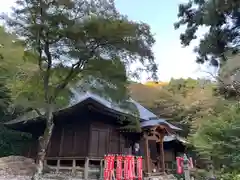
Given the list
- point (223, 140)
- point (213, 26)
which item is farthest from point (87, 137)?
point (213, 26)

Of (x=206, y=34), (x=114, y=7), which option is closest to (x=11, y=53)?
(x=114, y=7)

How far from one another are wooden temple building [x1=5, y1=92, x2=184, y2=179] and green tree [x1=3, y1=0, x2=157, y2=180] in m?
3.10

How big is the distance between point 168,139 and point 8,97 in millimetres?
12155

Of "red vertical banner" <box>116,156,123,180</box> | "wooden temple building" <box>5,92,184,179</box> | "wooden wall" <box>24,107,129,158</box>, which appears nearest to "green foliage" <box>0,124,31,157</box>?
"wooden temple building" <box>5,92,184,179</box>

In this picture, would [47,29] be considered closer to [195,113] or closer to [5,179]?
[5,179]

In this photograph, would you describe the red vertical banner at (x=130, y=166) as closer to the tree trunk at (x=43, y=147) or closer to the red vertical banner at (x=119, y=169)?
the red vertical banner at (x=119, y=169)

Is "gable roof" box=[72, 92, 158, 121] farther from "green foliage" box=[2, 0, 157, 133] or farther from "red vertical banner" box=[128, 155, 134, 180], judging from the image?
"green foliage" box=[2, 0, 157, 133]

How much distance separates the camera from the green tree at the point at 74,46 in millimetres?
8273

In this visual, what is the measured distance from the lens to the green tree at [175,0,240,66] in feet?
24.2

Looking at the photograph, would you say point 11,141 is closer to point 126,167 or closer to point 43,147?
point 126,167

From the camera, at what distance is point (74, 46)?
28.4ft

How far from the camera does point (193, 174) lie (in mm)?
11836

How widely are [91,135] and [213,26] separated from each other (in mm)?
7834

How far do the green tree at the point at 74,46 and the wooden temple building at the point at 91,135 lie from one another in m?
3.10
